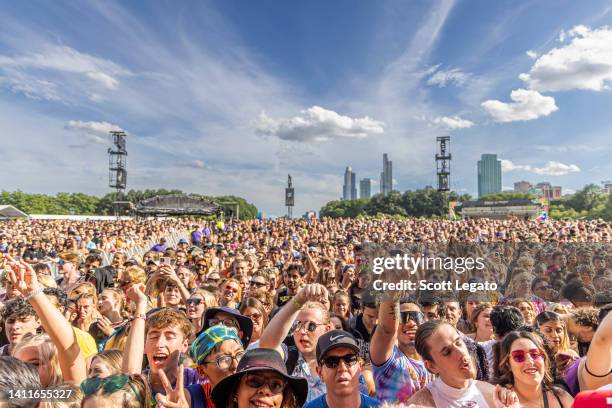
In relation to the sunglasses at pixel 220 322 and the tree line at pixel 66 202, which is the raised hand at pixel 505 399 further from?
the tree line at pixel 66 202

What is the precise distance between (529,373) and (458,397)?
56 centimetres

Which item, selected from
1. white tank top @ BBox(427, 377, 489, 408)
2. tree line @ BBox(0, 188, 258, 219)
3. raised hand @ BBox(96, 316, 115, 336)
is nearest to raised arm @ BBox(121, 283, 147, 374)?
raised hand @ BBox(96, 316, 115, 336)

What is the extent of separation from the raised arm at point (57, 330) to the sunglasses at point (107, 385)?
630 mm

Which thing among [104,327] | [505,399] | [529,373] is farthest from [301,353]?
[104,327]

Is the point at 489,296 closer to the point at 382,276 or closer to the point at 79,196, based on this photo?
the point at 382,276

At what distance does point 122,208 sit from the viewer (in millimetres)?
82000

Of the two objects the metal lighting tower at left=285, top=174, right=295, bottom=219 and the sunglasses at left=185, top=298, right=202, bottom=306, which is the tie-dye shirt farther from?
the metal lighting tower at left=285, top=174, right=295, bottom=219

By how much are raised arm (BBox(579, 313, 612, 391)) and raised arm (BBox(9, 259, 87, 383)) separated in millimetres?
3337

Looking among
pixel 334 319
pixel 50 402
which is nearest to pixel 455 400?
pixel 334 319

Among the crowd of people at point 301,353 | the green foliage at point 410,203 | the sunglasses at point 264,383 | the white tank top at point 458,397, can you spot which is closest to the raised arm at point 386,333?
the crowd of people at point 301,353

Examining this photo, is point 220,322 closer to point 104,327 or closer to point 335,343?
point 104,327

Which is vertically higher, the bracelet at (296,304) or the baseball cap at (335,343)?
the bracelet at (296,304)

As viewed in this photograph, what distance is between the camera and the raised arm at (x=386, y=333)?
116 inches

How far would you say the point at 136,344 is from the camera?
2676 millimetres
